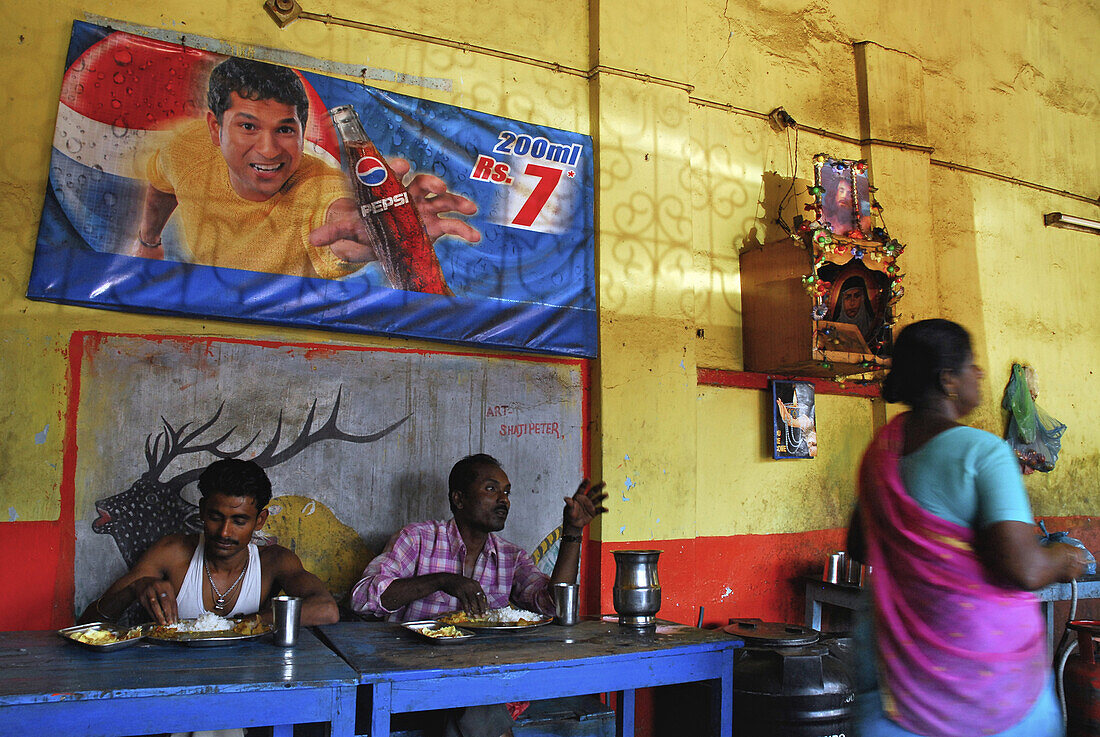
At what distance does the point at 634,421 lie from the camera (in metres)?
4.02

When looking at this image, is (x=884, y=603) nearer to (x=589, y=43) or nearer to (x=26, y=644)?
(x=26, y=644)

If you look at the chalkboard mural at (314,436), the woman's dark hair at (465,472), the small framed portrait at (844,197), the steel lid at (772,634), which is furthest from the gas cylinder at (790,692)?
the small framed portrait at (844,197)

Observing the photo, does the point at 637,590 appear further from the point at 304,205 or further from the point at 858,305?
the point at 858,305

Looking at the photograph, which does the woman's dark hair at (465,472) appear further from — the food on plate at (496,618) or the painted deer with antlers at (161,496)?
the painted deer with antlers at (161,496)

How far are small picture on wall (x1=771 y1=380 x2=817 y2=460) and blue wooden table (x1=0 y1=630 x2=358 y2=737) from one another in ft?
9.87

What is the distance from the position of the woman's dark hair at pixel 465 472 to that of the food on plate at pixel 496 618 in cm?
58

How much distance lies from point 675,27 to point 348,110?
6.37ft

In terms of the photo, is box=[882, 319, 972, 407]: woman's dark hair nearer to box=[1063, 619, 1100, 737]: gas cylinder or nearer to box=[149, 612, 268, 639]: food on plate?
box=[149, 612, 268, 639]: food on plate

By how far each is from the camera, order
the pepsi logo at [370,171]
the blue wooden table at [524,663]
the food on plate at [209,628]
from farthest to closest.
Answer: the pepsi logo at [370,171] < the food on plate at [209,628] < the blue wooden table at [524,663]

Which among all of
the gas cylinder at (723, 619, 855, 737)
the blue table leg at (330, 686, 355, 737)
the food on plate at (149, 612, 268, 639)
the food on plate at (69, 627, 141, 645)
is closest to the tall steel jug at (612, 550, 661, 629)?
the gas cylinder at (723, 619, 855, 737)

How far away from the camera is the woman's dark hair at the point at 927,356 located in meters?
1.88

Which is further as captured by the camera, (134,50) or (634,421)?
(634,421)

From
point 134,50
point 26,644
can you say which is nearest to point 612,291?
point 134,50

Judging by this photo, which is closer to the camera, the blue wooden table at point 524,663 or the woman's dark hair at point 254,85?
the blue wooden table at point 524,663
